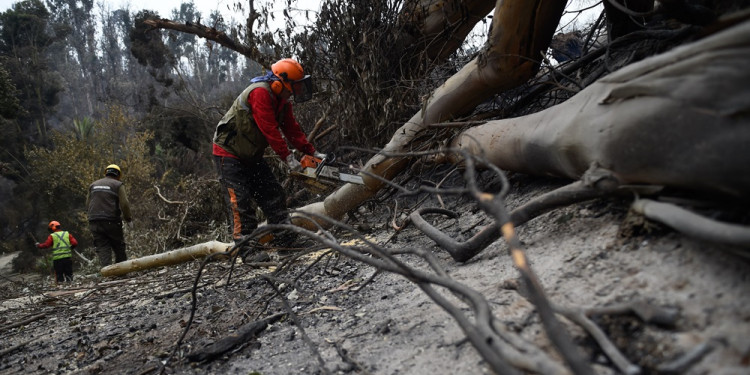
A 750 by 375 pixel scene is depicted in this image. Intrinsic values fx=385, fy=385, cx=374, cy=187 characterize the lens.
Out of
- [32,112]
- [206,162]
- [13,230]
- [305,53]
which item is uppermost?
[32,112]

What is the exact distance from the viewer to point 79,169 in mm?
13883

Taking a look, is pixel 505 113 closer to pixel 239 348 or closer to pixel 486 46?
pixel 486 46

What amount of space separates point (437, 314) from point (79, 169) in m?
16.5

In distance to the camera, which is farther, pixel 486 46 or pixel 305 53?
pixel 305 53

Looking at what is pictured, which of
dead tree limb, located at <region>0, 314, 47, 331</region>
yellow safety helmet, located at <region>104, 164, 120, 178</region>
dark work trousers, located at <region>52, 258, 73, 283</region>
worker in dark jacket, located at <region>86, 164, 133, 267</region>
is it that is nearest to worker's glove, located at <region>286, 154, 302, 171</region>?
dead tree limb, located at <region>0, 314, 47, 331</region>

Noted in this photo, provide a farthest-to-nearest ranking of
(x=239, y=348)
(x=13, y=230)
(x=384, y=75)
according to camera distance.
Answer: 1. (x=13, y=230)
2. (x=384, y=75)
3. (x=239, y=348)

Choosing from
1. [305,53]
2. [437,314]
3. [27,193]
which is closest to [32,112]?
[27,193]

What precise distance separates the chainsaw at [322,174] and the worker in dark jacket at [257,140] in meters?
0.11

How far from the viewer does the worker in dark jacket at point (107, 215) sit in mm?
5820

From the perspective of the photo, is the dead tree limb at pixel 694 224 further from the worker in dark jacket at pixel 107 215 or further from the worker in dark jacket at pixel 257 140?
the worker in dark jacket at pixel 107 215

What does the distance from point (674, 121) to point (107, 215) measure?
6.85 metres

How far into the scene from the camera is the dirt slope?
859mm

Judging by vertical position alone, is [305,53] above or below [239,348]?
above

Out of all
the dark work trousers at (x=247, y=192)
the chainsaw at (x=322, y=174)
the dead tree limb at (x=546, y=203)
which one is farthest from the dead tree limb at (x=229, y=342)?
the dark work trousers at (x=247, y=192)
